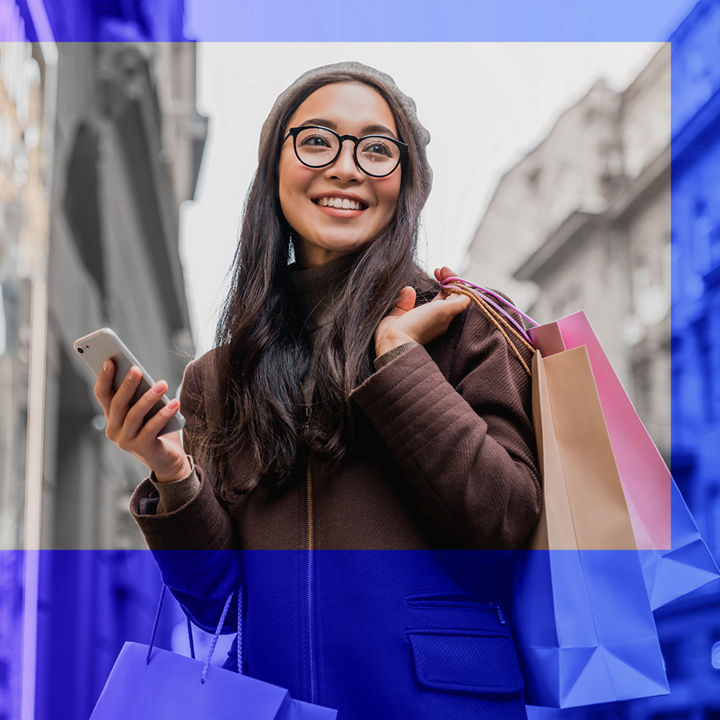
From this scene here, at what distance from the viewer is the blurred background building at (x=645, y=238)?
24.1ft

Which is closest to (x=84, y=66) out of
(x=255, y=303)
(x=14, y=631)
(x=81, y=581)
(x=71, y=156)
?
(x=71, y=156)

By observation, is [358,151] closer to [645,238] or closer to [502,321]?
[502,321]

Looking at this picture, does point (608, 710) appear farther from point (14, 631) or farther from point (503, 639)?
point (14, 631)

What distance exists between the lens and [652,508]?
1.45 meters

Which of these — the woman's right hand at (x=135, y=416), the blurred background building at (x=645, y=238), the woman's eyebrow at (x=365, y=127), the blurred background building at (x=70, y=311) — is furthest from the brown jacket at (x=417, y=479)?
the blurred background building at (x=645, y=238)

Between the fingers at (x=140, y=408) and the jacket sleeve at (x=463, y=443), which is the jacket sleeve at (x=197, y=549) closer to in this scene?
the fingers at (x=140, y=408)

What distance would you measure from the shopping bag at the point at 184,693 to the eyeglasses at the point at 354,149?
0.79 metres

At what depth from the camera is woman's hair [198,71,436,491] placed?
1566 millimetres

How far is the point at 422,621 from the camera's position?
1445 mm

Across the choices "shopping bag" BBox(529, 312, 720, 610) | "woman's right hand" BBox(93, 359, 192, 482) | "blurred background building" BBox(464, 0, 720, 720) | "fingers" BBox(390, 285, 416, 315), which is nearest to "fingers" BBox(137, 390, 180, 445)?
"woman's right hand" BBox(93, 359, 192, 482)

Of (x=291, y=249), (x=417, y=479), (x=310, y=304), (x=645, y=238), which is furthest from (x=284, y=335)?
(x=645, y=238)

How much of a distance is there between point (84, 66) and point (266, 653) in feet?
25.4

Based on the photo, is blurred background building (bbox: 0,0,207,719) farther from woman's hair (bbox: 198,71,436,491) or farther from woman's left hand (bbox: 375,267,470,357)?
A: woman's left hand (bbox: 375,267,470,357)

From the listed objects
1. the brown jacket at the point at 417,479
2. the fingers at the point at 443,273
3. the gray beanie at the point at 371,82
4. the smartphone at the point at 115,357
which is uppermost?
the gray beanie at the point at 371,82
